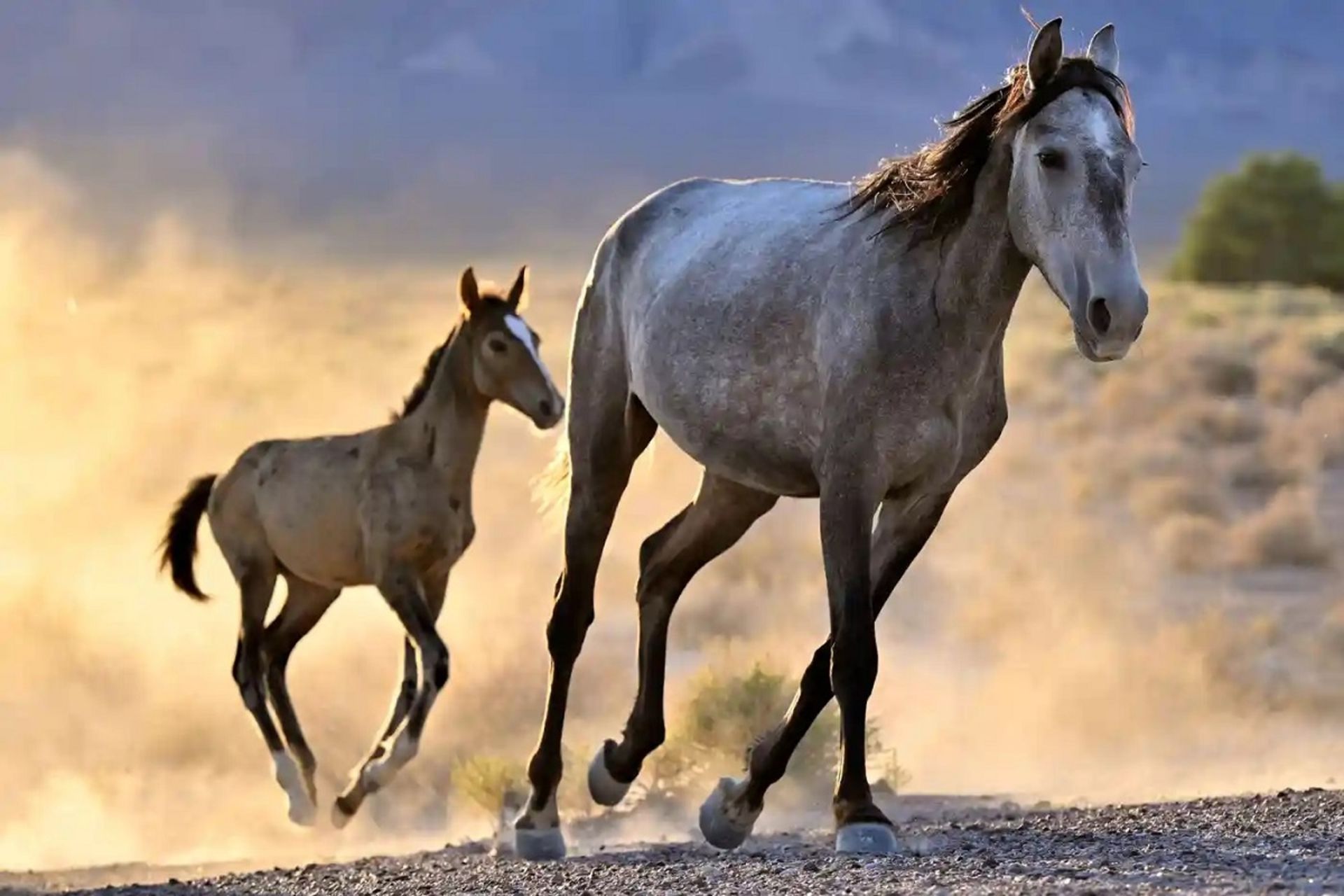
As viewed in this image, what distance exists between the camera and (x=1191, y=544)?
74.6ft

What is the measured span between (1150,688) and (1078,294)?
11.6 meters

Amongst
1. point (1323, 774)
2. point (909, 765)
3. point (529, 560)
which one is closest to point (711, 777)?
point (909, 765)

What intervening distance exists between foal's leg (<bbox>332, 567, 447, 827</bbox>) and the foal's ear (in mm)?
1724

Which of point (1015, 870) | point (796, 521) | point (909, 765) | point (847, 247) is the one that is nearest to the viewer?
point (1015, 870)

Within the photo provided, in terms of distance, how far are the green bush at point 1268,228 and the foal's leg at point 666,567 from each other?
130 ft

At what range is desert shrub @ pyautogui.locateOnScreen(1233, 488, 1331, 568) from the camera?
869 inches

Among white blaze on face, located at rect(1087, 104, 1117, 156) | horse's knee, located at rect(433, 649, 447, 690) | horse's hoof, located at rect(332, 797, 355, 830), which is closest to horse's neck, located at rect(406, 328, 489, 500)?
horse's knee, located at rect(433, 649, 447, 690)

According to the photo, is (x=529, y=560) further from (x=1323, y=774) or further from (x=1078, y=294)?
(x=1078, y=294)

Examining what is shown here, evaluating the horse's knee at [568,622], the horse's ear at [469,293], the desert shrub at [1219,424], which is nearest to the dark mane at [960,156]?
the horse's knee at [568,622]

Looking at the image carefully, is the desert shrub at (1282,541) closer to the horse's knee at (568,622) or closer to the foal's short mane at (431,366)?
the foal's short mane at (431,366)

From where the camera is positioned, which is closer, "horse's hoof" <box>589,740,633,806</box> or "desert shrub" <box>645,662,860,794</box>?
"horse's hoof" <box>589,740,633,806</box>

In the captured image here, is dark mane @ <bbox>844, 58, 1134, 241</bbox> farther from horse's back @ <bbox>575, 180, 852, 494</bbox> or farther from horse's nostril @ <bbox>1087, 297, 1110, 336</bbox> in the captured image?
horse's nostril @ <bbox>1087, 297, 1110, 336</bbox>

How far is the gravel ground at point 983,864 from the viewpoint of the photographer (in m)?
6.43

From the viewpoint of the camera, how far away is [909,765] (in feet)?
51.7
